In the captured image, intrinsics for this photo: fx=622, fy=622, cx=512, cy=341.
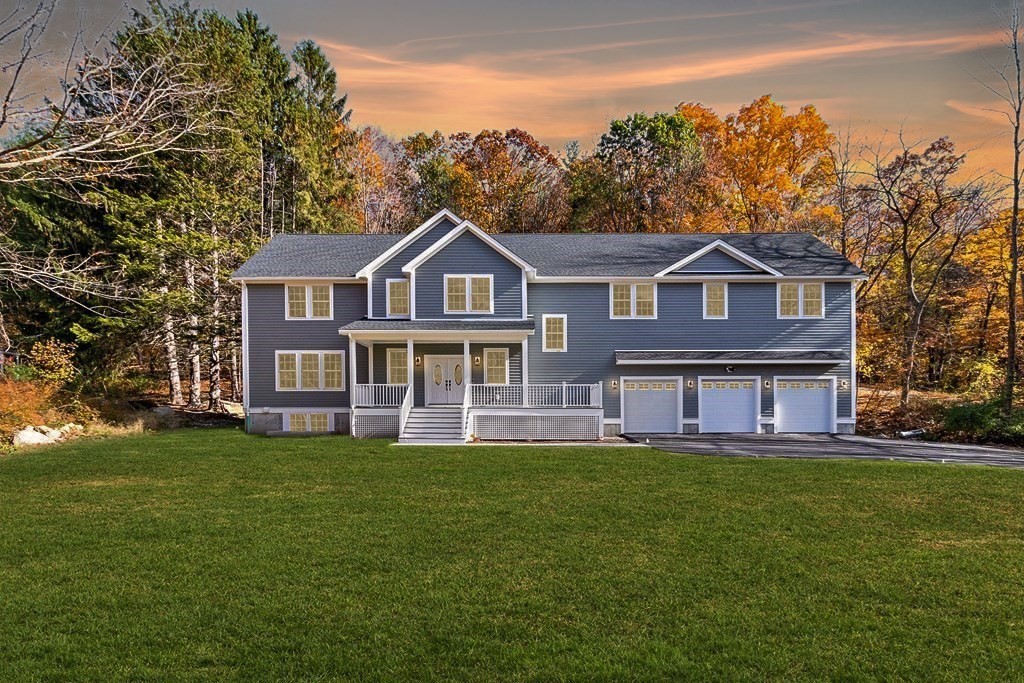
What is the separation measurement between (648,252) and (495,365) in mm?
7475

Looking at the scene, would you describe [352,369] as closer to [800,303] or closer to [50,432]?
[50,432]

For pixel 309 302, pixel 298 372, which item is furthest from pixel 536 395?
pixel 309 302

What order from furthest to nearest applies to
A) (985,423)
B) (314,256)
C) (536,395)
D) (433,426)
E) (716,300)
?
1. (314,256)
2. (716,300)
3. (536,395)
4. (985,423)
5. (433,426)

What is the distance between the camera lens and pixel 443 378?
22.8 m

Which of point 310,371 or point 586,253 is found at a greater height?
point 586,253

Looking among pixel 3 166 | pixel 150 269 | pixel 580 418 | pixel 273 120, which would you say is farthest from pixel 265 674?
pixel 273 120

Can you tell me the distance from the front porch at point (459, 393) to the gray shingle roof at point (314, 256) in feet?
10.4

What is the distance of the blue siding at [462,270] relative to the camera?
72.9 feet

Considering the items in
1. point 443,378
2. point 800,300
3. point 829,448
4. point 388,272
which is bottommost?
point 829,448

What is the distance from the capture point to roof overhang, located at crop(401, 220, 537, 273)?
71.7 ft

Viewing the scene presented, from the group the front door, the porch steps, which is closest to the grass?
the porch steps

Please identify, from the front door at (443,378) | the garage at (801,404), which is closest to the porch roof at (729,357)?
the garage at (801,404)

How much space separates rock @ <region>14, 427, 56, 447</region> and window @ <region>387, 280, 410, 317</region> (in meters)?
11.1

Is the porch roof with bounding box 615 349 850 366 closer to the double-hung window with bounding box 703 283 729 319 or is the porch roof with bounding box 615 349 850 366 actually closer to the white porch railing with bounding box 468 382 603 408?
the double-hung window with bounding box 703 283 729 319
